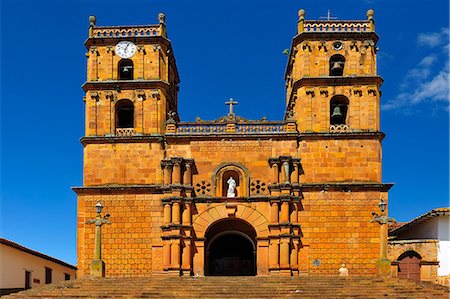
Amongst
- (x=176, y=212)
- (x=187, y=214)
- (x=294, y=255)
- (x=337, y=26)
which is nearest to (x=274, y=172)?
(x=294, y=255)

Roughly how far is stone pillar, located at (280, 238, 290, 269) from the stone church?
0.07 meters

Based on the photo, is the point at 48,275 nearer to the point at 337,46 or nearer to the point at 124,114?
the point at 124,114

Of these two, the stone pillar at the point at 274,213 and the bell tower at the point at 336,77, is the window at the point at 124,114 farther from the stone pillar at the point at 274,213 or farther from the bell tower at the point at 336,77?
the stone pillar at the point at 274,213

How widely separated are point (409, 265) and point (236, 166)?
34.9ft

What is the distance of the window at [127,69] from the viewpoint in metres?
34.7

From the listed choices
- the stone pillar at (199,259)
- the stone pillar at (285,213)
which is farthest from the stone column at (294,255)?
the stone pillar at (199,259)

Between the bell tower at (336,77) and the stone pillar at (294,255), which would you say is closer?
the stone pillar at (294,255)

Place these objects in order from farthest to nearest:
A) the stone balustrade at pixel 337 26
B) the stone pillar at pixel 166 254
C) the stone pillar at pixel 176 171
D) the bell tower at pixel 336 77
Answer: the stone balustrade at pixel 337 26 → the bell tower at pixel 336 77 → the stone pillar at pixel 176 171 → the stone pillar at pixel 166 254

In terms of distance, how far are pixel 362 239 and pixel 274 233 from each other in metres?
4.46

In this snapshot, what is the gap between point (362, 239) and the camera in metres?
32.2

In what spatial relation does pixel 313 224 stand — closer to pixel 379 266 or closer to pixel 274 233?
pixel 274 233

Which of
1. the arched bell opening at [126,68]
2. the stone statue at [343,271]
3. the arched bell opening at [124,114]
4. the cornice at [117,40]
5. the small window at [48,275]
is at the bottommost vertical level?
the small window at [48,275]

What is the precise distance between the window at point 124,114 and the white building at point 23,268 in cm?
848

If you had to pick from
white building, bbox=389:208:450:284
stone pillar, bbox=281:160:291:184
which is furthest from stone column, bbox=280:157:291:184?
white building, bbox=389:208:450:284
